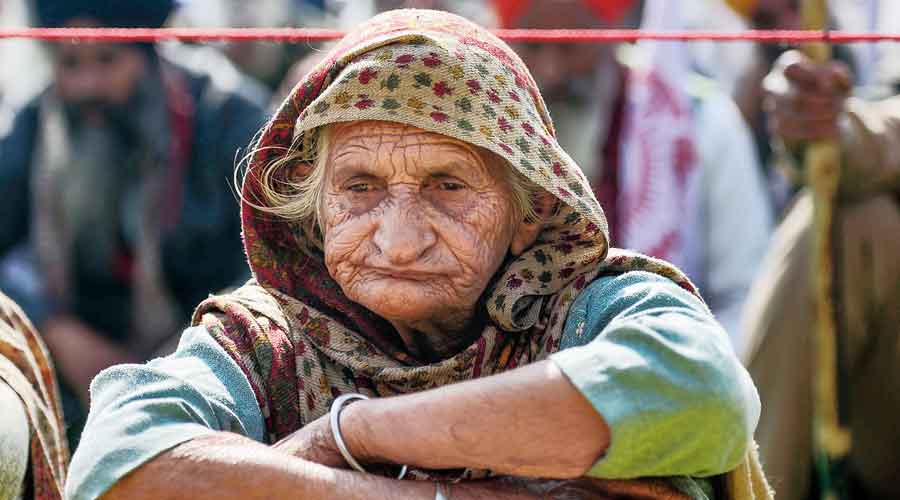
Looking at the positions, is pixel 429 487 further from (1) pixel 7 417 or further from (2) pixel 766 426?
(2) pixel 766 426

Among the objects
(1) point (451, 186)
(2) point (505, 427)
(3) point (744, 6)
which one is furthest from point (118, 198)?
(2) point (505, 427)

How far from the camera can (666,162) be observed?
7227 millimetres

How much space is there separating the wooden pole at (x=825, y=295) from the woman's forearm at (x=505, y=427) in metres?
2.50

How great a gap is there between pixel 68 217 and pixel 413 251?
167 inches

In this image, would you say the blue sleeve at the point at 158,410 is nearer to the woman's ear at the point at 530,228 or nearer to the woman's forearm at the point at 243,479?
the woman's forearm at the point at 243,479

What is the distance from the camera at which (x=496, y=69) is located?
3334 millimetres

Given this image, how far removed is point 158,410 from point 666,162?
441 cm

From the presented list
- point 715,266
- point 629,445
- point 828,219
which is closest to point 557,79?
point 715,266

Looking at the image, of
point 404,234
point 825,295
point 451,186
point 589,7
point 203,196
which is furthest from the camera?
point 589,7

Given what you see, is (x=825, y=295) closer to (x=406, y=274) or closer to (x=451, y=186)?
(x=451, y=186)

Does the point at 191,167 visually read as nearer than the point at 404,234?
No

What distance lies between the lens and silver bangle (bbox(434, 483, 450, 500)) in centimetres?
303

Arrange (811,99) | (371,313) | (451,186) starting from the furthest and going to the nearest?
(811,99) → (371,313) → (451,186)

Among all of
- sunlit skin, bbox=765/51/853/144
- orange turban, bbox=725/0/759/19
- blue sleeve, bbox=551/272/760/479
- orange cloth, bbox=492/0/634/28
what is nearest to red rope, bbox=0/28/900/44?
blue sleeve, bbox=551/272/760/479
